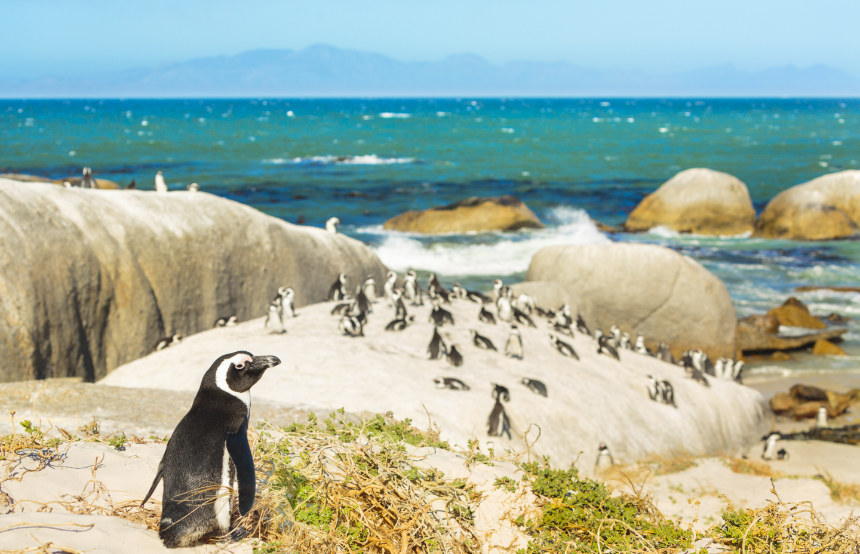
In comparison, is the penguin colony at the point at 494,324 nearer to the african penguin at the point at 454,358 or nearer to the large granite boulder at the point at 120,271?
the african penguin at the point at 454,358

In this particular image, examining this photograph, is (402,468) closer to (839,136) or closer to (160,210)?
(160,210)

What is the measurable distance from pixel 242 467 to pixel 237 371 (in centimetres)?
57

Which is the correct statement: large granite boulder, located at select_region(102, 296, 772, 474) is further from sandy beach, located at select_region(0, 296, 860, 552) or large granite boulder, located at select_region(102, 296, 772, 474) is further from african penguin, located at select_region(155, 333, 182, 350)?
african penguin, located at select_region(155, 333, 182, 350)

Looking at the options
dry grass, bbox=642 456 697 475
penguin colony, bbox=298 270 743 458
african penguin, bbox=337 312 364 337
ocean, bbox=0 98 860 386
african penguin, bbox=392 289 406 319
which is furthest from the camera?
ocean, bbox=0 98 860 386

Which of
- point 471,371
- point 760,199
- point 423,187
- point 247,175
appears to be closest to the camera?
point 471,371

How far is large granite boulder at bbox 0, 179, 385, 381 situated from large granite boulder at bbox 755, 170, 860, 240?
2785cm

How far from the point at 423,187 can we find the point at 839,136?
259 ft

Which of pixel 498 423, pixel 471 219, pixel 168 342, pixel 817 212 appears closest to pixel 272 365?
pixel 498 423

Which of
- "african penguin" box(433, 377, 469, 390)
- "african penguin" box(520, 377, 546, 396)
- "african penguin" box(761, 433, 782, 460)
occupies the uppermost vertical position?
"african penguin" box(433, 377, 469, 390)

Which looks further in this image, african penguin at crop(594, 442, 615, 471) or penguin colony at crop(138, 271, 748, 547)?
african penguin at crop(594, 442, 615, 471)

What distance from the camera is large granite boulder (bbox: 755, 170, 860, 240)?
35.7 meters

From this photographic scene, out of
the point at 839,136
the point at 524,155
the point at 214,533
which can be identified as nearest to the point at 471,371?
the point at 214,533

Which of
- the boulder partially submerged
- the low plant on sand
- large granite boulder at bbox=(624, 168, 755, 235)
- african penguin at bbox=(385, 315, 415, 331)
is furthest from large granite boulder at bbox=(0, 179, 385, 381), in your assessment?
large granite boulder at bbox=(624, 168, 755, 235)

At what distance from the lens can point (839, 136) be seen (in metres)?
106
